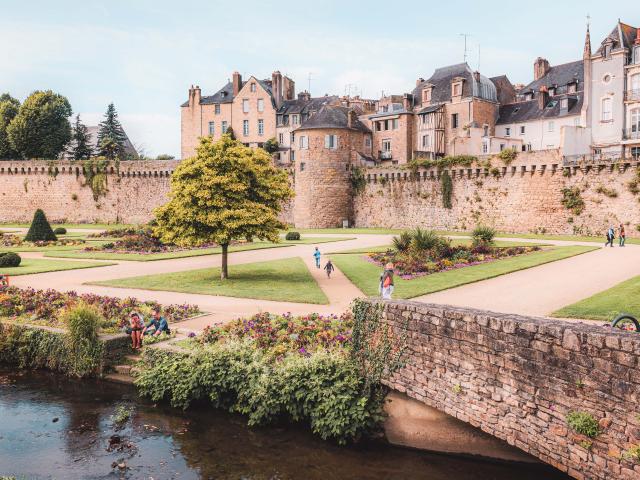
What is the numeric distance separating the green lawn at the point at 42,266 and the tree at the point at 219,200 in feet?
22.2

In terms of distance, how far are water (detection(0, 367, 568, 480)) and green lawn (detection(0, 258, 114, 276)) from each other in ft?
50.3

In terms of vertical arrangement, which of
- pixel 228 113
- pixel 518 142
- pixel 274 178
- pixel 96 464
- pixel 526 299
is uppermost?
pixel 228 113

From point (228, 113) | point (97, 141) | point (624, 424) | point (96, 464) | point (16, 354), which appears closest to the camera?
point (624, 424)

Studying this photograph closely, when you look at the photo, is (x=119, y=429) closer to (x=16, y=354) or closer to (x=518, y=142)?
(x=16, y=354)

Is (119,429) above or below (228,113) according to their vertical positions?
below

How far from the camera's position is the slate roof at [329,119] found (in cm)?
5531

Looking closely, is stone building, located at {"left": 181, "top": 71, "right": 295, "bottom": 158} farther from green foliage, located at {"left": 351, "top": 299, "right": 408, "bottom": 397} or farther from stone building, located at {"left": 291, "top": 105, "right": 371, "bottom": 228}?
green foliage, located at {"left": 351, "top": 299, "right": 408, "bottom": 397}

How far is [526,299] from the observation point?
18.7 m

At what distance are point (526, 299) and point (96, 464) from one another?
1316 centimetres

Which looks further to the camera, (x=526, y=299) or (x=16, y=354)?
(x=526, y=299)

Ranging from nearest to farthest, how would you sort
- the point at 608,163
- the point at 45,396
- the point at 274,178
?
the point at 45,396
the point at 274,178
the point at 608,163

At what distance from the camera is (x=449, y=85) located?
62.6 metres

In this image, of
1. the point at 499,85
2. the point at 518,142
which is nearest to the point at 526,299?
the point at 518,142

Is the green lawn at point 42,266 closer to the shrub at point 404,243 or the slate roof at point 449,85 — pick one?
the shrub at point 404,243
